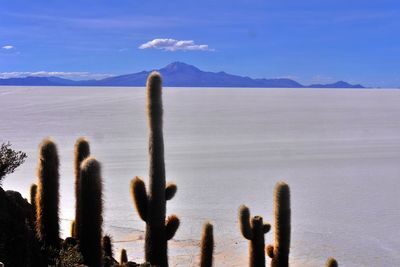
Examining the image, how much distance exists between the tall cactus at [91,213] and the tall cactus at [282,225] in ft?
8.83

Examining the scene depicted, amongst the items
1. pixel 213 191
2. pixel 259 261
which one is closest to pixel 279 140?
pixel 213 191

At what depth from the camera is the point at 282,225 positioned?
729 cm

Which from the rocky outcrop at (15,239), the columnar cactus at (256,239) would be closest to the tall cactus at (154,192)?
the columnar cactus at (256,239)

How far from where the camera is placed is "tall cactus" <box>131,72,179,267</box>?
24.5ft

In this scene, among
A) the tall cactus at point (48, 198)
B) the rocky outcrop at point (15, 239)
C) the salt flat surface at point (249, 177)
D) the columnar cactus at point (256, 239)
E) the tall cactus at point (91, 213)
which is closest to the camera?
the rocky outcrop at point (15, 239)

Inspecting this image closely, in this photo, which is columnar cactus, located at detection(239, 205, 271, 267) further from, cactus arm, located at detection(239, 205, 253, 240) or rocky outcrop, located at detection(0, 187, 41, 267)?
rocky outcrop, located at detection(0, 187, 41, 267)

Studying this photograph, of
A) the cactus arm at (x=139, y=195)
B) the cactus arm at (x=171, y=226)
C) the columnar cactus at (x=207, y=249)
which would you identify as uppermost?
the cactus arm at (x=139, y=195)

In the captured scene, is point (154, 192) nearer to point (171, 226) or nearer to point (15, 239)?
point (171, 226)

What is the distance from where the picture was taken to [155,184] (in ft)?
24.5

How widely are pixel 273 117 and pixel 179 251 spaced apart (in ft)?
93.2

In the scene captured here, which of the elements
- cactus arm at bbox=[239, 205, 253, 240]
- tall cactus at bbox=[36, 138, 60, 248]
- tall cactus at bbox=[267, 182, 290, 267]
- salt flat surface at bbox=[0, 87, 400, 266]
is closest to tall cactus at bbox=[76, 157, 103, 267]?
tall cactus at bbox=[36, 138, 60, 248]

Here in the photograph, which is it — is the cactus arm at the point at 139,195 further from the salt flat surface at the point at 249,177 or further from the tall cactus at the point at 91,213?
the salt flat surface at the point at 249,177

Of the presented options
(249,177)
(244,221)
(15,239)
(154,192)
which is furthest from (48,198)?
(249,177)

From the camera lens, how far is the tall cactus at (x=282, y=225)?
729 cm
